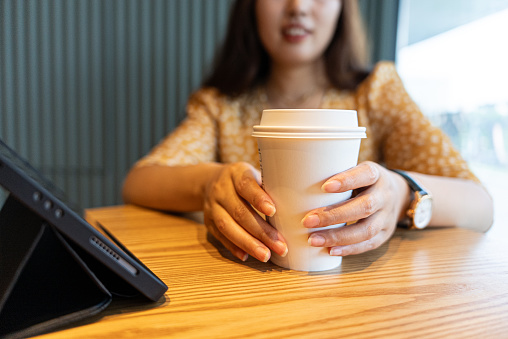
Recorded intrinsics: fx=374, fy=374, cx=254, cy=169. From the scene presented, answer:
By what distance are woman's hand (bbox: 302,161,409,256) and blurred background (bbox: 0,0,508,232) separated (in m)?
1.49

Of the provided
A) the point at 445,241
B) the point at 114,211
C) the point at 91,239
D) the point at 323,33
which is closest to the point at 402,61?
the point at 323,33

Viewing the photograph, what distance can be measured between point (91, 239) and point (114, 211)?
25.7 inches

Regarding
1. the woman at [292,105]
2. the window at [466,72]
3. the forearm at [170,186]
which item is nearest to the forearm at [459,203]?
the woman at [292,105]

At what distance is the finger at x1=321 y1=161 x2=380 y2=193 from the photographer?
1.56ft

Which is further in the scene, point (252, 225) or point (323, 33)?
point (323, 33)

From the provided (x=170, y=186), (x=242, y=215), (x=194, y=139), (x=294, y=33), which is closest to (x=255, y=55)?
(x=294, y=33)

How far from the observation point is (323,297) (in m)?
0.45

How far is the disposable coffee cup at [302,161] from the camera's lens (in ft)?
1.50

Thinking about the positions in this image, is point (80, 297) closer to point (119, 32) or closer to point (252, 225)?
point (252, 225)

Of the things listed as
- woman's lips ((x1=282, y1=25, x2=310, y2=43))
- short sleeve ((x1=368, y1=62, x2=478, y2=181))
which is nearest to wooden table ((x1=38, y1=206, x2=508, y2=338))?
short sleeve ((x1=368, y1=62, x2=478, y2=181))

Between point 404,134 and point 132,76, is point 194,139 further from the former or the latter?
point 132,76

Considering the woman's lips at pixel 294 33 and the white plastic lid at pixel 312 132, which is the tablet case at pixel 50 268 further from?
the woman's lips at pixel 294 33

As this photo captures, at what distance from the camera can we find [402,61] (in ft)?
7.38

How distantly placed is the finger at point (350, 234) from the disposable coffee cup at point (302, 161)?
0.01 metres
